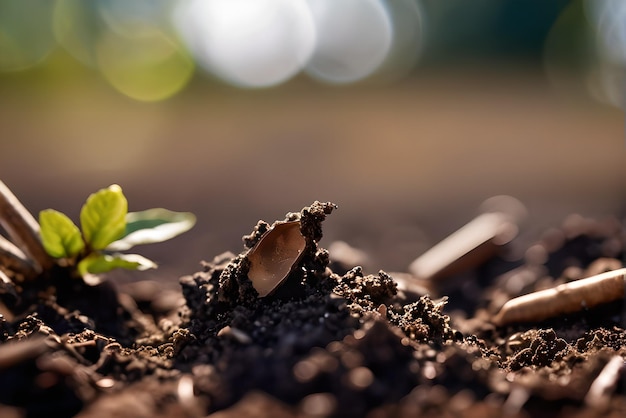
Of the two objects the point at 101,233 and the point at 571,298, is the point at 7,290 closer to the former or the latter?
the point at 101,233

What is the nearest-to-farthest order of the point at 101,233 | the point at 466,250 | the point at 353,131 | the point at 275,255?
the point at 275,255 → the point at 101,233 → the point at 466,250 → the point at 353,131

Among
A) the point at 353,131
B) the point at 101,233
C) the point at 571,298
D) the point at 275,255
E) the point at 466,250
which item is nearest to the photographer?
the point at 275,255

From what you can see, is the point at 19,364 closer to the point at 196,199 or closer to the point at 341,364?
the point at 341,364

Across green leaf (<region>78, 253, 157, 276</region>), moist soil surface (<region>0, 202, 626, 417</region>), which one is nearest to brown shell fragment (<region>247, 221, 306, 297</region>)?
moist soil surface (<region>0, 202, 626, 417</region>)

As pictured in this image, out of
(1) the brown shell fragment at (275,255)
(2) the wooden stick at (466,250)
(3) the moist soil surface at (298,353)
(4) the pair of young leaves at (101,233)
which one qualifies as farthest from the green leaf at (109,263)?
(2) the wooden stick at (466,250)

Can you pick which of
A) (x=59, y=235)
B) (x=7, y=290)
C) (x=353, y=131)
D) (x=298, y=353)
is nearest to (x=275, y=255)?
(x=298, y=353)
